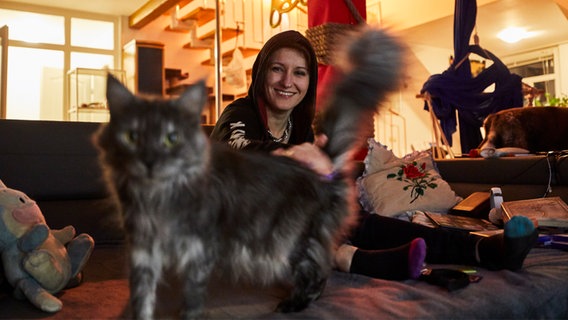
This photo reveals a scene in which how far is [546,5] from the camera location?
6.50m

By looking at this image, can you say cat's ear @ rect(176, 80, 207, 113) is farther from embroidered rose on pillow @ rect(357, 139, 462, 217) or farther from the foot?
embroidered rose on pillow @ rect(357, 139, 462, 217)

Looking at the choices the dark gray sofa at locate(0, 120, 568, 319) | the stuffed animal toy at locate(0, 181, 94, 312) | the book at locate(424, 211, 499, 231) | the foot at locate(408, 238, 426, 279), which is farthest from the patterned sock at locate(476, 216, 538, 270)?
the stuffed animal toy at locate(0, 181, 94, 312)

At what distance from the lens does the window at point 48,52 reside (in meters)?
7.94

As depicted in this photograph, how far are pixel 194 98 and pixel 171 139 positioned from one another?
97 millimetres

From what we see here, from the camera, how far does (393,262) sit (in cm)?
135

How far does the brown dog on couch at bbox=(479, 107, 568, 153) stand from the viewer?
323 centimetres

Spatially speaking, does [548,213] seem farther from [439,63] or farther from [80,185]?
[439,63]

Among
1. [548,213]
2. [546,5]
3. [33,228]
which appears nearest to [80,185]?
[33,228]

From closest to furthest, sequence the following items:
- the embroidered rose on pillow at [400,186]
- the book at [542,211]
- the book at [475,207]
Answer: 1. the book at [542,211]
2. the book at [475,207]
3. the embroidered rose on pillow at [400,186]

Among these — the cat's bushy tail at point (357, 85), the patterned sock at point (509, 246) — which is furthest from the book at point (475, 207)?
the cat's bushy tail at point (357, 85)

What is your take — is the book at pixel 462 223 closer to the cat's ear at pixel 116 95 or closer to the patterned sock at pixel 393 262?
the patterned sock at pixel 393 262

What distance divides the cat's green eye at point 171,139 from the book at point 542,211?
158cm

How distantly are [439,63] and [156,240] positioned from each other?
8847mm

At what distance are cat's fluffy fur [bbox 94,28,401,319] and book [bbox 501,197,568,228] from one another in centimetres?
119
